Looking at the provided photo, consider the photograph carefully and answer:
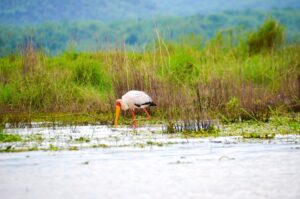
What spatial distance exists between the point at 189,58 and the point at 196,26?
72433mm

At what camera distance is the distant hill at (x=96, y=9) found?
105 metres

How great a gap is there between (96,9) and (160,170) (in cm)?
10719

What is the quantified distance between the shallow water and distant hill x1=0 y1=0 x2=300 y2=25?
284 feet

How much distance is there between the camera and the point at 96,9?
113062 millimetres

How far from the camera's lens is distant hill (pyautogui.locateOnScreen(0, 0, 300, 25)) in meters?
105

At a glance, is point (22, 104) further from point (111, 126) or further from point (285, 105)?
point (285, 105)

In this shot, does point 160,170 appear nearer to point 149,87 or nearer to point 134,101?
point 134,101

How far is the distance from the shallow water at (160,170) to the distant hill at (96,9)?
284 ft

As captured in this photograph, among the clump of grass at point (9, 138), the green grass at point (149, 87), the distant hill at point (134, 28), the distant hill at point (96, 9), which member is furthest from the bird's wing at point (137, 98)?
the distant hill at point (96, 9)

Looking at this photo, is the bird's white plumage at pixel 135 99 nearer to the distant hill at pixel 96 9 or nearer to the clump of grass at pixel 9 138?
the clump of grass at pixel 9 138

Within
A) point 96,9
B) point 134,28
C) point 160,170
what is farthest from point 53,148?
point 96,9

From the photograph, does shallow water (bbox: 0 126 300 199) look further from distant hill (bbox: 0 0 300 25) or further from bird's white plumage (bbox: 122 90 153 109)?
distant hill (bbox: 0 0 300 25)

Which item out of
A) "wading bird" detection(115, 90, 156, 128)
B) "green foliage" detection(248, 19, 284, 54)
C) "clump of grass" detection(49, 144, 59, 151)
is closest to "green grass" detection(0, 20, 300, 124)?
"wading bird" detection(115, 90, 156, 128)

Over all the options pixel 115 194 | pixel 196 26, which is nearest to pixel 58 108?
pixel 115 194
